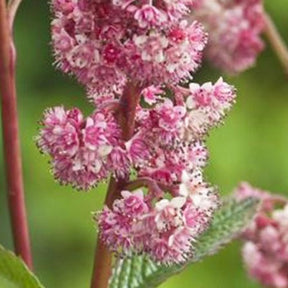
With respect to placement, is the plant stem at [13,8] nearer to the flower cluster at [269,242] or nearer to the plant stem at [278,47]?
the flower cluster at [269,242]

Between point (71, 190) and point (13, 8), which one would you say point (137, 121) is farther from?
point (71, 190)

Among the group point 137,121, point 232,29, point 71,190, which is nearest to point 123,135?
point 137,121

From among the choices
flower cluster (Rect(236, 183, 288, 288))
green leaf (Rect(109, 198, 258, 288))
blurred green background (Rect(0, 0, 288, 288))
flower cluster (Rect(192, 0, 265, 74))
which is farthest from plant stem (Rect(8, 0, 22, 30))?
blurred green background (Rect(0, 0, 288, 288))

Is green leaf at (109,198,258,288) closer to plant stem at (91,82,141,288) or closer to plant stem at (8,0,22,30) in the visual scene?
plant stem at (91,82,141,288)

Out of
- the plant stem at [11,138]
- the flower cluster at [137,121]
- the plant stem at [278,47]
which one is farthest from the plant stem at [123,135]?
the plant stem at [278,47]

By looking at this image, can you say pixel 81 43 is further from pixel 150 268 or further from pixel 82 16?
pixel 150 268

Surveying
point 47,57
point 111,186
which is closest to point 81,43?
point 111,186
